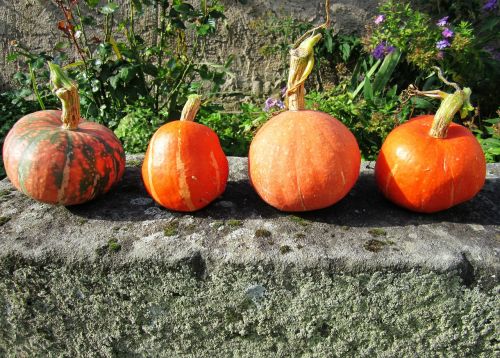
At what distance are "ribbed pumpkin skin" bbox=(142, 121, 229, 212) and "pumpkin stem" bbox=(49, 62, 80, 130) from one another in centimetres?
31

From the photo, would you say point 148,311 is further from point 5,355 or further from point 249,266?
point 5,355

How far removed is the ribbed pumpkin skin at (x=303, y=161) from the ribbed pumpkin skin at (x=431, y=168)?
0.15m

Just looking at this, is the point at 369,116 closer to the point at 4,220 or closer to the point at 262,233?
the point at 262,233

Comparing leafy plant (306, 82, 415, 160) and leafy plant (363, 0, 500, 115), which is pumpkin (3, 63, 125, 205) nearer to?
leafy plant (306, 82, 415, 160)

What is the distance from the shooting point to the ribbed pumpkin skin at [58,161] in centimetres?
139

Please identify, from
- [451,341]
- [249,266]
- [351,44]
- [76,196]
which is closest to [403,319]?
[451,341]

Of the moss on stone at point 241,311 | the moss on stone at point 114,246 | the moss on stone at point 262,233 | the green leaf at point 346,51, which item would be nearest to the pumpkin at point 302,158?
the moss on stone at point 262,233

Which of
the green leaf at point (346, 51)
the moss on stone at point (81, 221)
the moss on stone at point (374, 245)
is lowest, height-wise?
the moss on stone at point (81, 221)

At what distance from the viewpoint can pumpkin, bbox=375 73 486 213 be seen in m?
1.38

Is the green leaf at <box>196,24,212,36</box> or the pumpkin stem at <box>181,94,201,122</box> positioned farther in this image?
the green leaf at <box>196,24,212,36</box>

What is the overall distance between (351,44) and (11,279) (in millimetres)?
3443

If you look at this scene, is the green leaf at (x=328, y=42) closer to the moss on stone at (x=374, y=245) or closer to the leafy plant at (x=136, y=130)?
the leafy plant at (x=136, y=130)

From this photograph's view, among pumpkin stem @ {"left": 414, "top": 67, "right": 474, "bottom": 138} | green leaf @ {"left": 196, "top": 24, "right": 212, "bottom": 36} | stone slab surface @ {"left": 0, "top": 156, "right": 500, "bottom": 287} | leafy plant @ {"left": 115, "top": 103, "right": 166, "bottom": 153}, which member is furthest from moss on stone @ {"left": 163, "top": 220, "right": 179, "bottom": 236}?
green leaf @ {"left": 196, "top": 24, "right": 212, "bottom": 36}

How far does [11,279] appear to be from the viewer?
137cm
